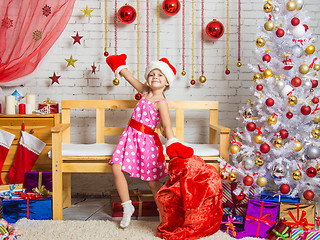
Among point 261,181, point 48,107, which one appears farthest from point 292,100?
point 48,107

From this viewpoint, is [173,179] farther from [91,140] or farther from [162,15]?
[162,15]

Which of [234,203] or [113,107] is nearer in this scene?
[234,203]

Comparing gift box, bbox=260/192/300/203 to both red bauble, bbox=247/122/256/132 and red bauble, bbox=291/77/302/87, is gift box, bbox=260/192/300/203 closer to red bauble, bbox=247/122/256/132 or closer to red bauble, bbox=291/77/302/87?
red bauble, bbox=247/122/256/132

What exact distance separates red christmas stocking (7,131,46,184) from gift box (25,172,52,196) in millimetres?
104

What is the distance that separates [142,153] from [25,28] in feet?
5.22

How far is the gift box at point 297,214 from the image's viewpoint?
2396mm

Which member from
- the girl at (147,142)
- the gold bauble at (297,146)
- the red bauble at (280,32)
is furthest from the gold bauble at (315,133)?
the girl at (147,142)

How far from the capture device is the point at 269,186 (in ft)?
11.7

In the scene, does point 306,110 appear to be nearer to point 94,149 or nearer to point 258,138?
point 258,138

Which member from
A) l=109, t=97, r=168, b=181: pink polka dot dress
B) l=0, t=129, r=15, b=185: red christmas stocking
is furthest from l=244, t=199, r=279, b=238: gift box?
l=0, t=129, r=15, b=185: red christmas stocking

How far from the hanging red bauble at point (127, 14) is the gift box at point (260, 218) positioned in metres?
1.96

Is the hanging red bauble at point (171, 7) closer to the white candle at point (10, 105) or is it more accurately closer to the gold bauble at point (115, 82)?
the gold bauble at point (115, 82)

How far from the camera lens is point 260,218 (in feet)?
8.06

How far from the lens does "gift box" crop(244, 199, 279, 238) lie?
8.03 feet
